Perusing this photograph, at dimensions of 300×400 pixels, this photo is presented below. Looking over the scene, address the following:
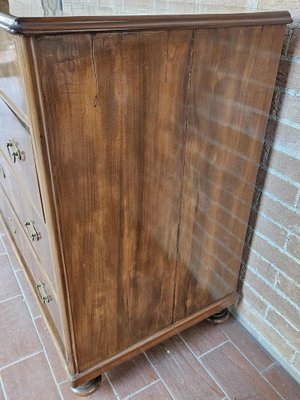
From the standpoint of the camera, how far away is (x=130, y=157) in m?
0.84

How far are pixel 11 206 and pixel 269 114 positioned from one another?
1.04 meters

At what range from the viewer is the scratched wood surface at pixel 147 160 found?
0.72m

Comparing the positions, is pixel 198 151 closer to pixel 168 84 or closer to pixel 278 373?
pixel 168 84

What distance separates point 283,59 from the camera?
0.98 meters

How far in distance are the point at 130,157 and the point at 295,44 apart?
21.4 inches

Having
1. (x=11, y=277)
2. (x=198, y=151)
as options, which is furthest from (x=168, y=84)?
(x=11, y=277)

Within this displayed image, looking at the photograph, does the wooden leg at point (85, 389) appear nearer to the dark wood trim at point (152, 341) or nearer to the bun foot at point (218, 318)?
the dark wood trim at point (152, 341)

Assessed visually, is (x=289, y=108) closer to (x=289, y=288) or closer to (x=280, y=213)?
(x=280, y=213)

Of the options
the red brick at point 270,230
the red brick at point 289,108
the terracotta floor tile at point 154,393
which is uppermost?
the red brick at point 289,108

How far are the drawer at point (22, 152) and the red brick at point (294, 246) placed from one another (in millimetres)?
752

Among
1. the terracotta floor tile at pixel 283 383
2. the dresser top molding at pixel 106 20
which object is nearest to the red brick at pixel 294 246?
the terracotta floor tile at pixel 283 383

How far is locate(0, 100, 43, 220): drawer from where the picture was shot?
2.77 feet

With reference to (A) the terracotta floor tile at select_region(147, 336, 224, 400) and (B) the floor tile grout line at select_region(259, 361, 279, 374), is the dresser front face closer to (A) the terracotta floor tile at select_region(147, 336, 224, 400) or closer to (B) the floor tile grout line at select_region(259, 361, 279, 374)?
(A) the terracotta floor tile at select_region(147, 336, 224, 400)

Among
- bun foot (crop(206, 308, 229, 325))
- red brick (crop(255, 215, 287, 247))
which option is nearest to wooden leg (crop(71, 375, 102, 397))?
bun foot (crop(206, 308, 229, 325))
